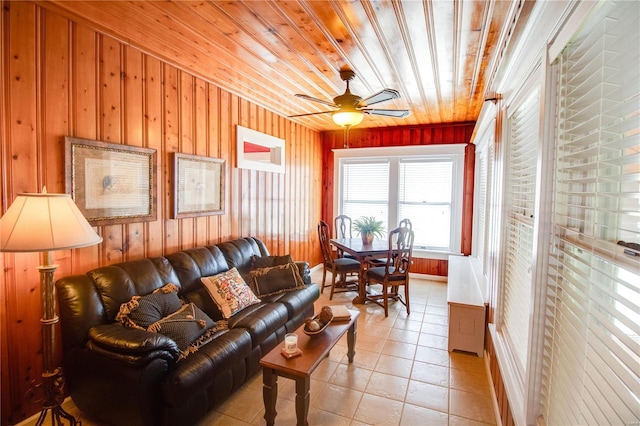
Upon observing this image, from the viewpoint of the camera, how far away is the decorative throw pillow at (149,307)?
2.12 m

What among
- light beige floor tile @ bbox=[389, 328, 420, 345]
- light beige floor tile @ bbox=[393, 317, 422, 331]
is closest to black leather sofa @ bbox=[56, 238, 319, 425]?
light beige floor tile @ bbox=[389, 328, 420, 345]

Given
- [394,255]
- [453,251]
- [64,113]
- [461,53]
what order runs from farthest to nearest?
[453,251] < [394,255] < [461,53] < [64,113]

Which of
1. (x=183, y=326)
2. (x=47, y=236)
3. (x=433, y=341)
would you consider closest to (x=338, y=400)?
(x=183, y=326)

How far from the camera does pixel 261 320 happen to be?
263cm

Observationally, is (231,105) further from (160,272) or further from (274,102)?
(160,272)

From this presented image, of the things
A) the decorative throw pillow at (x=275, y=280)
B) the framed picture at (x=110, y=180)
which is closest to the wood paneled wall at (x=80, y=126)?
the framed picture at (x=110, y=180)

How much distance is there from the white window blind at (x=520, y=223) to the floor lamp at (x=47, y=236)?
2.36 metres

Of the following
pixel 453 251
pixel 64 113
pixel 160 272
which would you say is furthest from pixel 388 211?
pixel 64 113

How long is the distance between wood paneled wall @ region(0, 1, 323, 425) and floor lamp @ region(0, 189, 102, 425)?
45 cm

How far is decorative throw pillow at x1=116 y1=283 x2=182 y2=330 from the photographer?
2115 millimetres

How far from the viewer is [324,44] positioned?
8.12ft

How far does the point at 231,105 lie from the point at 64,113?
Answer: 1.85 meters

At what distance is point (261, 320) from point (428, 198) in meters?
3.98

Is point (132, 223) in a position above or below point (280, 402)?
above
